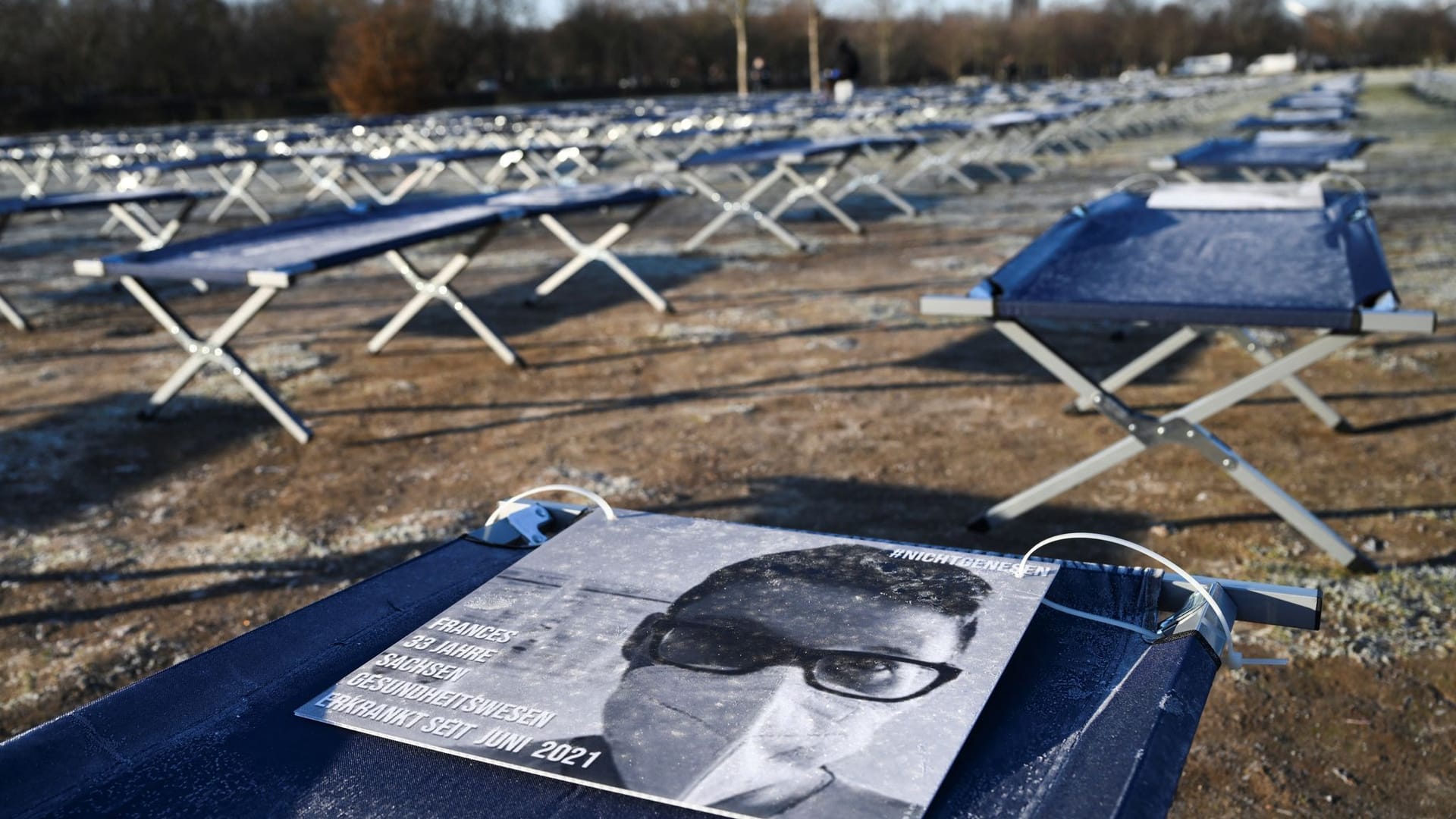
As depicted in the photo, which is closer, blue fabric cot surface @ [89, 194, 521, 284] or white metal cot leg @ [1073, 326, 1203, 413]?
white metal cot leg @ [1073, 326, 1203, 413]

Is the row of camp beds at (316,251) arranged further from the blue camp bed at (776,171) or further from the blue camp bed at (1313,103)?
the blue camp bed at (1313,103)

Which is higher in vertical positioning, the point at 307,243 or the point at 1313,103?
the point at 1313,103

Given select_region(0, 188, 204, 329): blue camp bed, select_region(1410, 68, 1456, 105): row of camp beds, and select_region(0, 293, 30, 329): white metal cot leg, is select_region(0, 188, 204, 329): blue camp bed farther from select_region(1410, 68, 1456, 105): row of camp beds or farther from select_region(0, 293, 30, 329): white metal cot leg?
select_region(1410, 68, 1456, 105): row of camp beds

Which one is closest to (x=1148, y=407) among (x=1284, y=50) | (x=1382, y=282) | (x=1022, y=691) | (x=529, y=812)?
(x=1382, y=282)

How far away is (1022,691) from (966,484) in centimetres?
268

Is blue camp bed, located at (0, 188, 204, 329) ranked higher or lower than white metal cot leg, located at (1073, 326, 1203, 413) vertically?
higher

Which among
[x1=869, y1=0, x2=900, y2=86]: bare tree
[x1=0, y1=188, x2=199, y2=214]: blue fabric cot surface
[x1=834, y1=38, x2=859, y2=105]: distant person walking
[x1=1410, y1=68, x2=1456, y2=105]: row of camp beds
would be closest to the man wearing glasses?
[x1=0, y1=188, x2=199, y2=214]: blue fabric cot surface

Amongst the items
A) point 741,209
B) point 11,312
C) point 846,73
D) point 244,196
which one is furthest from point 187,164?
point 846,73

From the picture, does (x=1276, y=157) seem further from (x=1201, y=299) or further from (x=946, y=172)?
(x=946, y=172)

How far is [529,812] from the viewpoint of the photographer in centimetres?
99

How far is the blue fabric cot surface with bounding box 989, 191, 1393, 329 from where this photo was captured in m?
2.94

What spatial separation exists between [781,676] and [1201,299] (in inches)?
90.4

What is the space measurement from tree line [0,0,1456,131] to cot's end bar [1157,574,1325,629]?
1164 inches

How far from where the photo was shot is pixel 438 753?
3.56 ft
